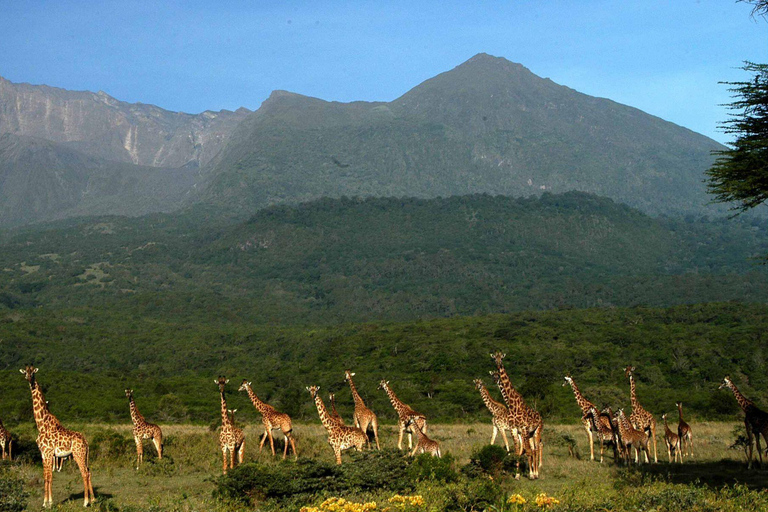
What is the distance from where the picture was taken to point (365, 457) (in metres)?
17.9

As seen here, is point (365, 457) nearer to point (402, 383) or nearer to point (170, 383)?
point (402, 383)

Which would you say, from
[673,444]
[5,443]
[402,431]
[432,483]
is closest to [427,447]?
[432,483]

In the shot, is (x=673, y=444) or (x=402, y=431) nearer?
(x=673, y=444)

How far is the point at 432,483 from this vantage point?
16.3 metres

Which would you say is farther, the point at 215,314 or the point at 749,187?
the point at 215,314

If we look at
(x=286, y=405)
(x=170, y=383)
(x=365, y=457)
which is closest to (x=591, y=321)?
(x=170, y=383)

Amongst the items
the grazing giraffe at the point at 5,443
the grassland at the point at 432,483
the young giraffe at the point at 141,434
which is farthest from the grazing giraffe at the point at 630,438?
the grazing giraffe at the point at 5,443

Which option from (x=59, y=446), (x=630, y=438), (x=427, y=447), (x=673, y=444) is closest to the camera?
(x=59, y=446)

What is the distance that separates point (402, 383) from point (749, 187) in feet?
180

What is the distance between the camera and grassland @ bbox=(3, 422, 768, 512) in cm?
1456

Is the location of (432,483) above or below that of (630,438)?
above

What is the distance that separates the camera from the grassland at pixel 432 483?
1456 centimetres

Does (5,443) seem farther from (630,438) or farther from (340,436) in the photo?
(630,438)

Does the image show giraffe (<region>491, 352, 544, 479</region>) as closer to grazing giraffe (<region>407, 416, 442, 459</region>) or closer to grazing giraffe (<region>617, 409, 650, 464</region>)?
grazing giraffe (<region>407, 416, 442, 459</region>)
